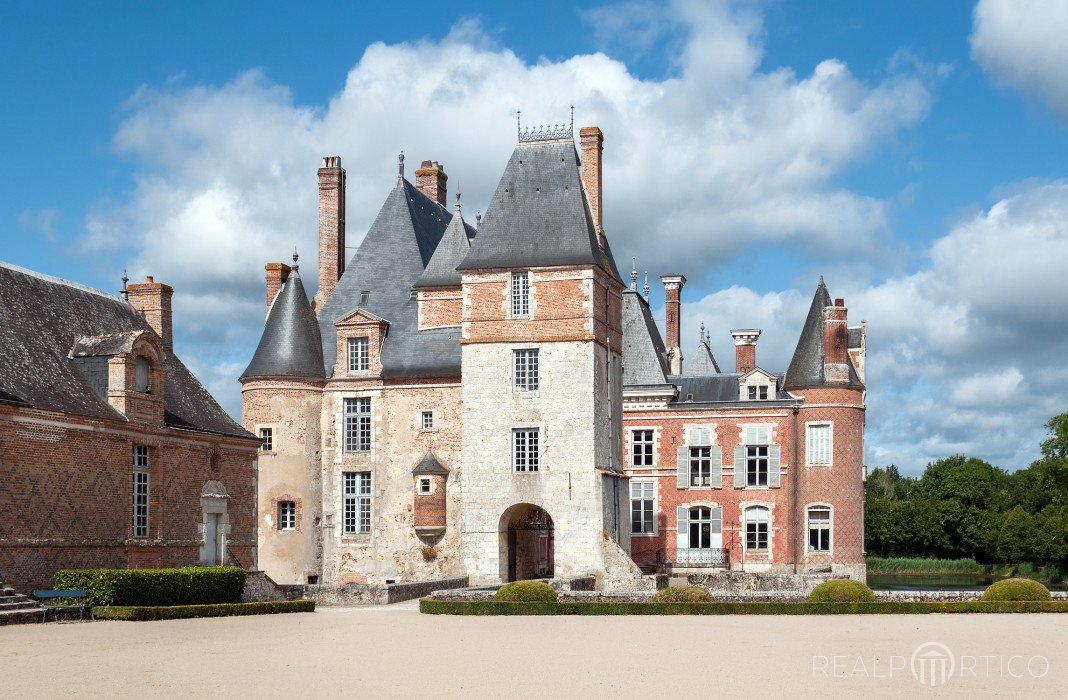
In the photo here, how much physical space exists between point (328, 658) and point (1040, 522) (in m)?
48.4

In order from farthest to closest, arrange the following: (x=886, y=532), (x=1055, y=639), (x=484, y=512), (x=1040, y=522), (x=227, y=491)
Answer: (x=886, y=532), (x=1040, y=522), (x=484, y=512), (x=227, y=491), (x=1055, y=639)

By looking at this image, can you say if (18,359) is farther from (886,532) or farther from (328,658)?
(886,532)

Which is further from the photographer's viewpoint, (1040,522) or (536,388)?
(1040,522)

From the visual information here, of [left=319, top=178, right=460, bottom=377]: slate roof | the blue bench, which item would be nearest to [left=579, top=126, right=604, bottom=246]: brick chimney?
[left=319, top=178, right=460, bottom=377]: slate roof

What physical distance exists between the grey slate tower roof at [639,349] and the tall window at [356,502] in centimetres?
1044

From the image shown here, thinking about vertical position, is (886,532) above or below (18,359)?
Answer: below

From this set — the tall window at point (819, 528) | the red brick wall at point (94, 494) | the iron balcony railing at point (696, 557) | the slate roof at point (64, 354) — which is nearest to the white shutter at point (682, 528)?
the iron balcony railing at point (696, 557)

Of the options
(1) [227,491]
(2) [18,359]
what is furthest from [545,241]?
(2) [18,359]

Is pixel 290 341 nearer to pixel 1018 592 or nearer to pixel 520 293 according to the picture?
pixel 520 293

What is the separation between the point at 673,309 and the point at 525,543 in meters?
14.5

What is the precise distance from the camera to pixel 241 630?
20.4 meters

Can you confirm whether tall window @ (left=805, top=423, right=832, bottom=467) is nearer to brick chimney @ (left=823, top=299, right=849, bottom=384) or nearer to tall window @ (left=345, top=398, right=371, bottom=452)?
brick chimney @ (left=823, top=299, right=849, bottom=384)

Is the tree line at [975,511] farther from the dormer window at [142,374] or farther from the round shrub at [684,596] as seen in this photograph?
the dormer window at [142,374]

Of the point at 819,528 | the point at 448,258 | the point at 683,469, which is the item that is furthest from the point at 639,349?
the point at 448,258
